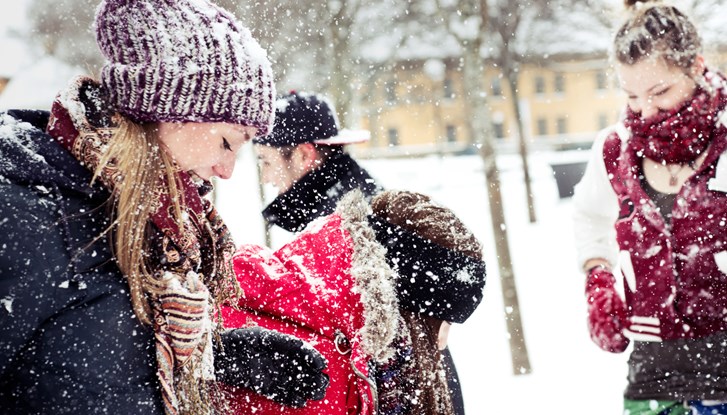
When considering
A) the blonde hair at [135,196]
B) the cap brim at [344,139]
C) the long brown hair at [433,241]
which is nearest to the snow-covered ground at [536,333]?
the long brown hair at [433,241]

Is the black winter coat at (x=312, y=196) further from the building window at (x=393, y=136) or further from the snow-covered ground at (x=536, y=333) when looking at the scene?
the building window at (x=393, y=136)

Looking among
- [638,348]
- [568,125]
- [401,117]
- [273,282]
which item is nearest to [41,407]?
[273,282]

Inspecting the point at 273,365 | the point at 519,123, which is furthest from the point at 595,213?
the point at 519,123

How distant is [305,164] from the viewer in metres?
3.59

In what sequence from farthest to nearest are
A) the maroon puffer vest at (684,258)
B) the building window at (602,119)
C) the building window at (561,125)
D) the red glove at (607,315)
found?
1. the building window at (561,125)
2. the building window at (602,119)
3. the red glove at (607,315)
4. the maroon puffer vest at (684,258)

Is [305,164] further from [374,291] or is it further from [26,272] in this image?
[26,272]

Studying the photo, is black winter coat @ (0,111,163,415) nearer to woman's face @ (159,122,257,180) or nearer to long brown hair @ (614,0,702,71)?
woman's face @ (159,122,257,180)

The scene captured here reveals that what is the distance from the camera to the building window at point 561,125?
187 feet

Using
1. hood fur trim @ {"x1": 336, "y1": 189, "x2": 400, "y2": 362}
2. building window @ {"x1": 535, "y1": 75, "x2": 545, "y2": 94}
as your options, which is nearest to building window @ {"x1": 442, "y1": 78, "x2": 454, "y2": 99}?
building window @ {"x1": 535, "y1": 75, "x2": 545, "y2": 94}

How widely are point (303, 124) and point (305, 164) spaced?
0.65 ft

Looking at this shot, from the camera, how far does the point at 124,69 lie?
1703 millimetres

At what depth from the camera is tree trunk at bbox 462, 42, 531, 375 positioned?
645 cm

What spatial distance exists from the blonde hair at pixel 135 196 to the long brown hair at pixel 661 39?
1.75 meters

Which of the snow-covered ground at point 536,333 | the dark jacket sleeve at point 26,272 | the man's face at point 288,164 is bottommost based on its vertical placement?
the snow-covered ground at point 536,333
